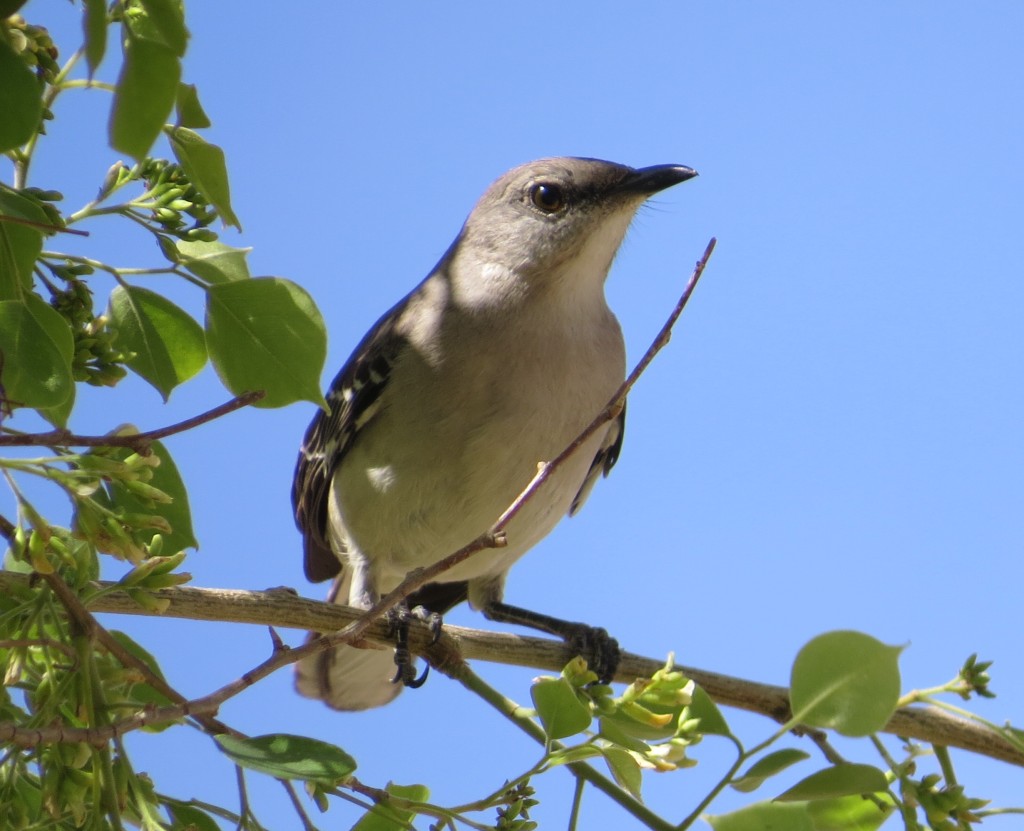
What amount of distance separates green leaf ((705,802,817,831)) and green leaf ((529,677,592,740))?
0.27 metres

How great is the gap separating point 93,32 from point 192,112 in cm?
35

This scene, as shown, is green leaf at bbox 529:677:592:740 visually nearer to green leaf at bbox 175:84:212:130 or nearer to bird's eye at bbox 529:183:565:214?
green leaf at bbox 175:84:212:130

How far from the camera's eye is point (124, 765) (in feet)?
5.43

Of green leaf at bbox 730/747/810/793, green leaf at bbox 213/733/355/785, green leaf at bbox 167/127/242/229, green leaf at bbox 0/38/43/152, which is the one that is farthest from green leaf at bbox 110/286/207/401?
green leaf at bbox 730/747/810/793

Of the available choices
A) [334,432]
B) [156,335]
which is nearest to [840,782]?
[156,335]

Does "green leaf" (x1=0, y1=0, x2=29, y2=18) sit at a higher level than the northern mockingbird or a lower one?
lower

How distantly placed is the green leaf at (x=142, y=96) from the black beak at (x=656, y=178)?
3131 millimetres

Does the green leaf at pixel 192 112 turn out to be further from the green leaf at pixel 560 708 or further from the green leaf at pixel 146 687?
the green leaf at pixel 560 708

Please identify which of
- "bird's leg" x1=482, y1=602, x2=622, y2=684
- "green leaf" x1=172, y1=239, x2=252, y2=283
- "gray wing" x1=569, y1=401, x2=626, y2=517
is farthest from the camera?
"gray wing" x1=569, y1=401, x2=626, y2=517

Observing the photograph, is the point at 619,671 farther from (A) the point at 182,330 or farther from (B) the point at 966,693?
(A) the point at 182,330

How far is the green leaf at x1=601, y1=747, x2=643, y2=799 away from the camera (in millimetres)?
1786

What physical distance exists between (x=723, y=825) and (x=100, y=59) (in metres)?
1.30

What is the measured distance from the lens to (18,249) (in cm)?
181

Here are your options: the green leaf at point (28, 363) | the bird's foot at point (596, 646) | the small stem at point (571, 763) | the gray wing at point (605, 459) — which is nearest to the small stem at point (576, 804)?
the small stem at point (571, 763)
